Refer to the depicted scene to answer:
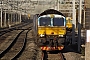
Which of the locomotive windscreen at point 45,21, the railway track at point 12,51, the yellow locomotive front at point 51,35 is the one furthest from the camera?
the locomotive windscreen at point 45,21

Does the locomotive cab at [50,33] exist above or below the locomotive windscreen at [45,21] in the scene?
below

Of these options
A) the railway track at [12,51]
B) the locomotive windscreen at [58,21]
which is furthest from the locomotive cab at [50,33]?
the railway track at [12,51]

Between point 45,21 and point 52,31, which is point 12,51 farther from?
point 52,31

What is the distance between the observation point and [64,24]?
57.2 ft

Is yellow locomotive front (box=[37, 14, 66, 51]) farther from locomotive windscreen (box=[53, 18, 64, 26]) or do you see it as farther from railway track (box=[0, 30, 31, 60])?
railway track (box=[0, 30, 31, 60])

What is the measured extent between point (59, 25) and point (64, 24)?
33 centimetres

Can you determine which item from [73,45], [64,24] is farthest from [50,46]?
[73,45]

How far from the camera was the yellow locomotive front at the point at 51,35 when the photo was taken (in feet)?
55.6

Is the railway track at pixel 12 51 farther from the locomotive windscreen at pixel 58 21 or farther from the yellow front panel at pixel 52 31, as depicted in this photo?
the locomotive windscreen at pixel 58 21

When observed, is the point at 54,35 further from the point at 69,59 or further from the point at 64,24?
the point at 69,59

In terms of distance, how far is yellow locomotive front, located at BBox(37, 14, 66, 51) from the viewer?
16938mm

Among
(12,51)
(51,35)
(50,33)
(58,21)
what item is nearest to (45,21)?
(58,21)

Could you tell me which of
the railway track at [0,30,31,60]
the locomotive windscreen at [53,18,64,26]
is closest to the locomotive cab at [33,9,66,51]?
the locomotive windscreen at [53,18,64,26]

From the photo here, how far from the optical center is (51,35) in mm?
17031
